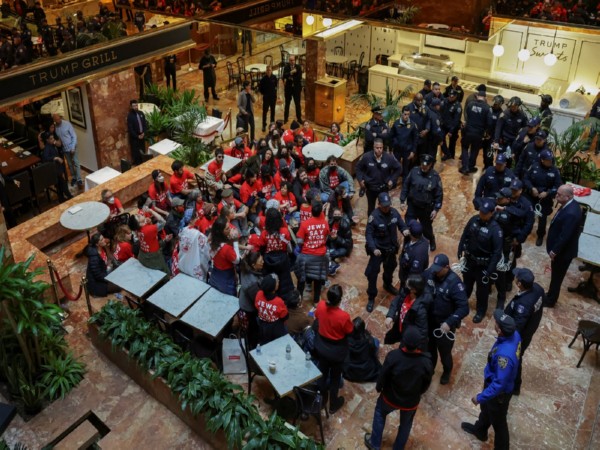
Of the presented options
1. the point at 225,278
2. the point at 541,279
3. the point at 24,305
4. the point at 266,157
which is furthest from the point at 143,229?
the point at 541,279

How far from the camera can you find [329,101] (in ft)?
49.6

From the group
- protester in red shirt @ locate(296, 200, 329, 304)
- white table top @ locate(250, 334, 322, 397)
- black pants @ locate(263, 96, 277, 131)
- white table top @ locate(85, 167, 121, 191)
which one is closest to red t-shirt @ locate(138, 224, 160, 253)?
protester in red shirt @ locate(296, 200, 329, 304)

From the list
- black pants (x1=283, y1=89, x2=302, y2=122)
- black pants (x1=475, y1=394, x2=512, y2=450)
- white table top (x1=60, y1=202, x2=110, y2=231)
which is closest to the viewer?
black pants (x1=475, y1=394, x2=512, y2=450)

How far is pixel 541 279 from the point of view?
888 cm

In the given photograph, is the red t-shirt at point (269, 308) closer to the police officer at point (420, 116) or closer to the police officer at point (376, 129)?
the police officer at point (376, 129)

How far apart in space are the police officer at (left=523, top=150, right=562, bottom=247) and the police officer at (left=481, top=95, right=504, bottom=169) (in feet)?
6.42

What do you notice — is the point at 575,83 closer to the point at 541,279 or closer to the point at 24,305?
the point at 541,279

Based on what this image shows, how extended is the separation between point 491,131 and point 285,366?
6918 millimetres

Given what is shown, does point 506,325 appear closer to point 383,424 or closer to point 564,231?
point 383,424

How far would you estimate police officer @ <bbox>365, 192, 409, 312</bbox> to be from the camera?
7.72m

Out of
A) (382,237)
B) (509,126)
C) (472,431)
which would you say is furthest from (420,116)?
(472,431)

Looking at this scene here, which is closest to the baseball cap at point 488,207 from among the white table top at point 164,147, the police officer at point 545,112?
the police officer at point 545,112

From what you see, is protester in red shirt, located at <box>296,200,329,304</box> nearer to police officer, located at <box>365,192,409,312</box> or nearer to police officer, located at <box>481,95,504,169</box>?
police officer, located at <box>365,192,409,312</box>

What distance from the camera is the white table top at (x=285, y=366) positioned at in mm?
5918
